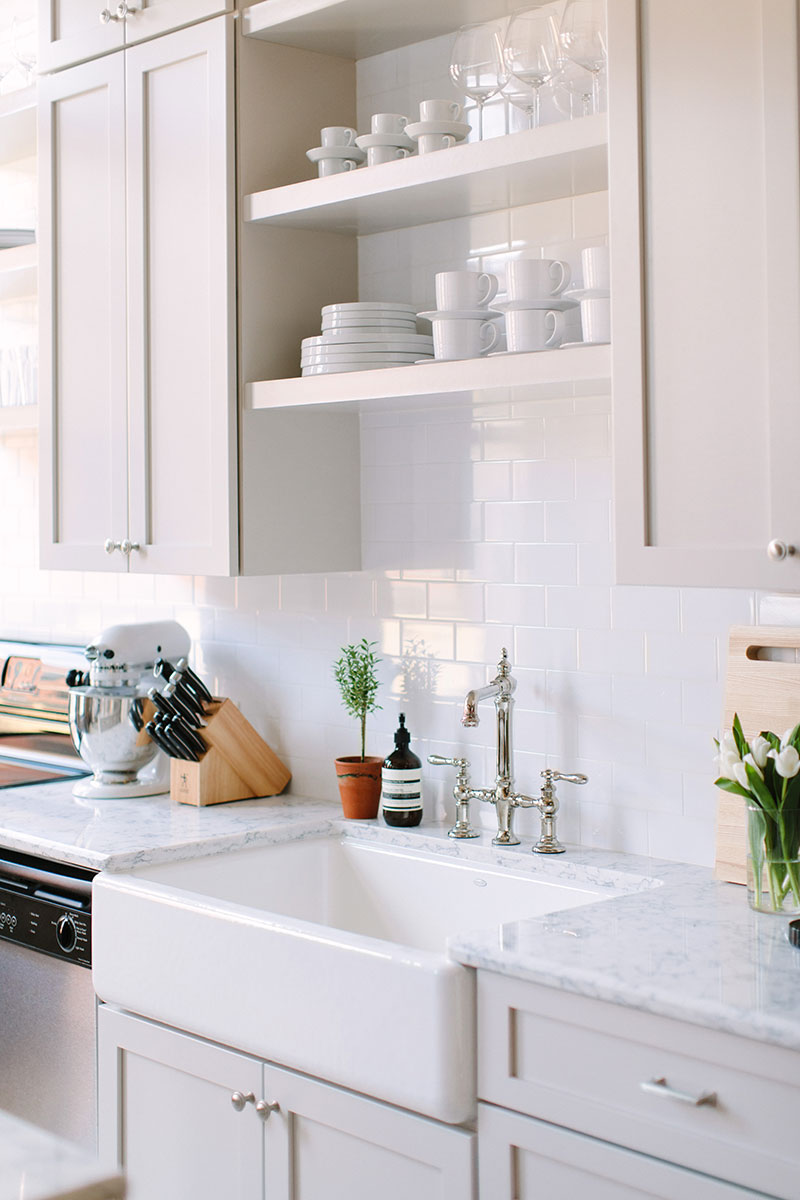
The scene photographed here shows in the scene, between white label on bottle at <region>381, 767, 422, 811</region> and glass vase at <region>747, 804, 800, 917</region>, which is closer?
glass vase at <region>747, 804, 800, 917</region>

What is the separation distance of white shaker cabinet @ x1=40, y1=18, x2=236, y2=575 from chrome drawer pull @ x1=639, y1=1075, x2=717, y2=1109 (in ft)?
4.58

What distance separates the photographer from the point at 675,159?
6.48 feet

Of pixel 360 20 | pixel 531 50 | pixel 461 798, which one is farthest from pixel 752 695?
pixel 360 20

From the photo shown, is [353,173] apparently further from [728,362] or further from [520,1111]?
[520,1111]

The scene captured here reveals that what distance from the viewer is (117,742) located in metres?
3.10

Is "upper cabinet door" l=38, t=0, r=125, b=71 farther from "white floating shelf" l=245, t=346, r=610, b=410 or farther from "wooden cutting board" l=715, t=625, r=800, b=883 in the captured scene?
"wooden cutting board" l=715, t=625, r=800, b=883

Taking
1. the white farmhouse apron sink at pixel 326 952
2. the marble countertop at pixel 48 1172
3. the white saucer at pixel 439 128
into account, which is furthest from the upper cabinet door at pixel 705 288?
the marble countertop at pixel 48 1172

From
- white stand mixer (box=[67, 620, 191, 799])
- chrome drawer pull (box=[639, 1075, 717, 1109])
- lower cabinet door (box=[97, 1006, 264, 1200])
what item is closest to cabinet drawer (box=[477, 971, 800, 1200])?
chrome drawer pull (box=[639, 1075, 717, 1109])

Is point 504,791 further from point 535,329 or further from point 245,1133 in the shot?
point 535,329

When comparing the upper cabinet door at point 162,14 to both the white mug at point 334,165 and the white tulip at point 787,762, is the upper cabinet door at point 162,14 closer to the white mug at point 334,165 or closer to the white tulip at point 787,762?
the white mug at point 334,165

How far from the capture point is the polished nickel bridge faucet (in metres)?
2.52

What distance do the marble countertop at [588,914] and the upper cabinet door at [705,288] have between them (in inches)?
19.7

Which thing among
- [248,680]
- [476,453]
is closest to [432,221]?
[476,453]

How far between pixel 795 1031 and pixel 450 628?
4.43 feet
